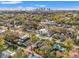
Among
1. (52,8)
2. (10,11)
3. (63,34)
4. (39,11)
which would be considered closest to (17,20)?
(10,11)

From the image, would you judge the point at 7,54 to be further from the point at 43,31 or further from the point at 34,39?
the point at 43,31

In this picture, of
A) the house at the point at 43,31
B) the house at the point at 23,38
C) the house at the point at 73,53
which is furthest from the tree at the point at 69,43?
the house at the point at 23,38

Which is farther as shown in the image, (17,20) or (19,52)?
(17,20)

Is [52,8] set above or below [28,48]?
above

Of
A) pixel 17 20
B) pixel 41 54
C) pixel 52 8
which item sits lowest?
pixel 41 54

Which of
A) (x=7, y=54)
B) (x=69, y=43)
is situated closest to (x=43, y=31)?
(x=69, y=43)

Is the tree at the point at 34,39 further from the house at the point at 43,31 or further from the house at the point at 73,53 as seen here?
the house at the point at 73,53

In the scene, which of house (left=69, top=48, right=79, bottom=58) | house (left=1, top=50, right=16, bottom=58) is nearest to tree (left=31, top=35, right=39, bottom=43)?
house (left=1, top=50, right=16, bottom=58)

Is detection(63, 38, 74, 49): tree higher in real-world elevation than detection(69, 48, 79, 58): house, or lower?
higher

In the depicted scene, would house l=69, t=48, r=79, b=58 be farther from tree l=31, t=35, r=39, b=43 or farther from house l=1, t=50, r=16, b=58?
house l=1, t=50, r=16, b=58

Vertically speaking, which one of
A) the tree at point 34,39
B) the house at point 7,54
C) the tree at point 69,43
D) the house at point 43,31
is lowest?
the house at point 7,54

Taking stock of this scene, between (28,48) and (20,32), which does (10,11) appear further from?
(28,48)
